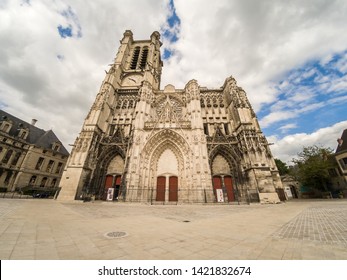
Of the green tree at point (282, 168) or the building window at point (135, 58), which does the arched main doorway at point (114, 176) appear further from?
the green tree at point (282, 168)

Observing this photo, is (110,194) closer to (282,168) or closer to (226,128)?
(226,128)

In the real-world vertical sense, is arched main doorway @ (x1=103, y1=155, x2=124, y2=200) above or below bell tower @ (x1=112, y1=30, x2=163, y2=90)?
below

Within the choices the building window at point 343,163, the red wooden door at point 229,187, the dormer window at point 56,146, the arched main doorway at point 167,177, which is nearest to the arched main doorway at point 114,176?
the arched main doorway at point 167,177

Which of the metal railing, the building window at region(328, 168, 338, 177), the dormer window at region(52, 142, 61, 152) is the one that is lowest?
the metal railing

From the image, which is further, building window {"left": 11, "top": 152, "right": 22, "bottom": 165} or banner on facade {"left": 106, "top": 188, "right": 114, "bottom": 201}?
building window {"left": 11, "top": 152, "right": 22, "bottom": 165}

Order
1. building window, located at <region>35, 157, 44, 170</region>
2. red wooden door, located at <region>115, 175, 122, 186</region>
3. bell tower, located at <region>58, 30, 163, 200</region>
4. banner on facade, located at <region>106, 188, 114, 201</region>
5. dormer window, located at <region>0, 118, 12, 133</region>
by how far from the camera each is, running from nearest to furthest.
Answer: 1. banner on facade, located at <region>106, 188, 114, 201</region>
2. bell tower, located at <region>58, 30, 163, 200</region>
3. red wooden door, located at <region>115, 175, 122, 186</region>
4. dormer window, located at <region>0, 118, 12, 133</region>
5. building window, located at <region>35, 157, 44, 170</region>

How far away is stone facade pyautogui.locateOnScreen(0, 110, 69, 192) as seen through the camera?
74.8ft

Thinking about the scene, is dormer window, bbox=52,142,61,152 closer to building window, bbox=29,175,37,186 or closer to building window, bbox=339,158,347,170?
building window, bbox=29,175,37,186

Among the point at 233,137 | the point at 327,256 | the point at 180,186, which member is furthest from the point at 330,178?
the point at 327,256

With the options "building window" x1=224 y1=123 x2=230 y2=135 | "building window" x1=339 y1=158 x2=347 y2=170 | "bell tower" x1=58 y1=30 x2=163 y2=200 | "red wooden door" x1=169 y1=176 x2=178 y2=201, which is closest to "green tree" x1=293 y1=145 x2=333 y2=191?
"building window" x1=339 y1=158 x2=347 y2=170

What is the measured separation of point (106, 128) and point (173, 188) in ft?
43.5

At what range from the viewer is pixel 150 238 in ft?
11.1

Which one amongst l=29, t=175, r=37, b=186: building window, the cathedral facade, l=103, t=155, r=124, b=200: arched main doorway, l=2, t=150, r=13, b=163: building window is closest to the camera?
the cathedral facade

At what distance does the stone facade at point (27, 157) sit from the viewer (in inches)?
898
